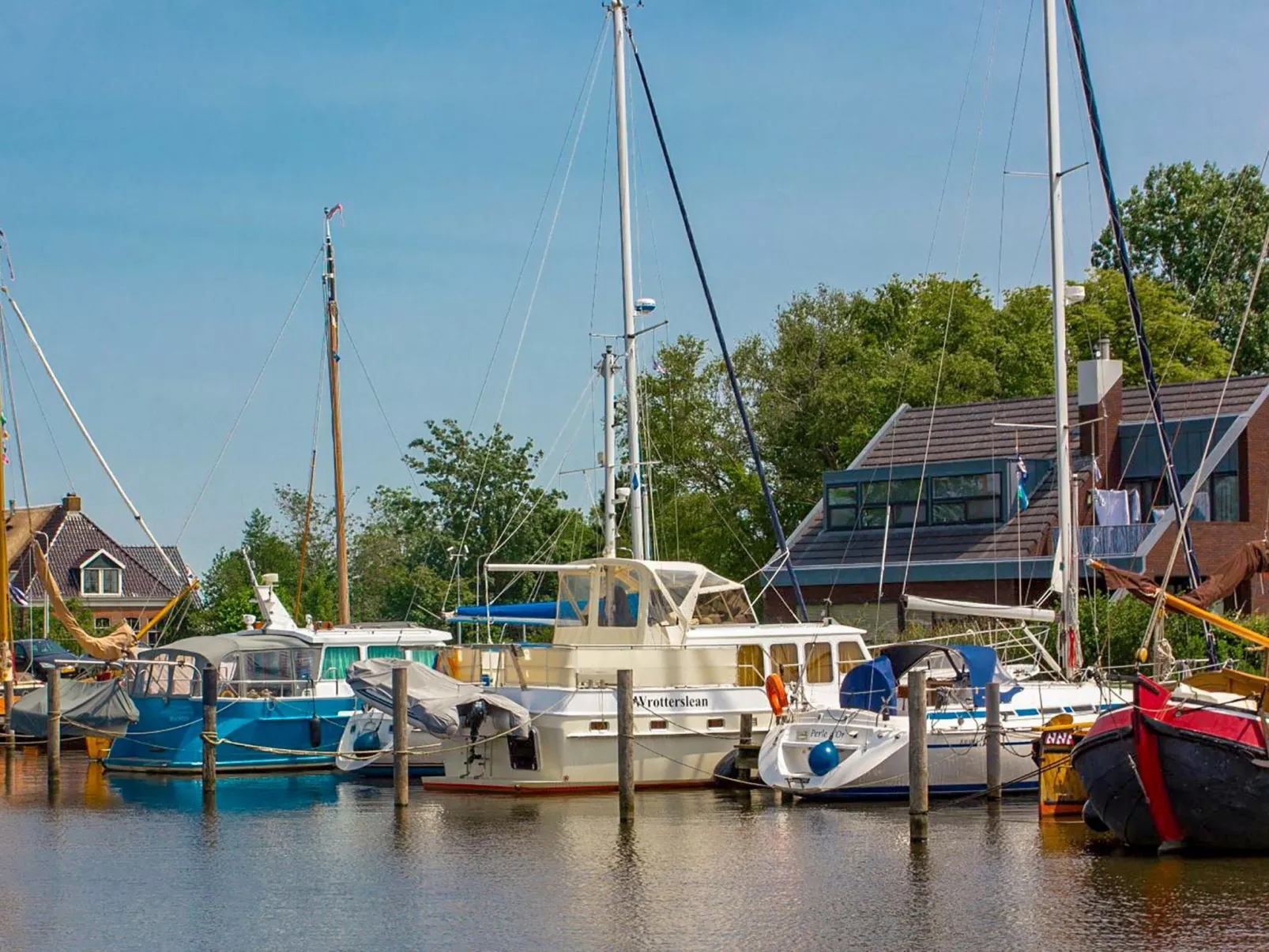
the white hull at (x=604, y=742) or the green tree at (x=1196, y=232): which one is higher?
the green tree at (x=1196, y=232)

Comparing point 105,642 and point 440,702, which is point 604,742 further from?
point 105,642

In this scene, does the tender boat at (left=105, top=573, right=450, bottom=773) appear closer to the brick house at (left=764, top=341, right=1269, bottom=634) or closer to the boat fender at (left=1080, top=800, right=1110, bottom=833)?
the brick house at (left=764, top=341, right=1269, bottom=634)

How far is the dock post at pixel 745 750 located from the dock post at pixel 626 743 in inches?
161

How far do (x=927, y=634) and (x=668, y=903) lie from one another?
67.6 ft

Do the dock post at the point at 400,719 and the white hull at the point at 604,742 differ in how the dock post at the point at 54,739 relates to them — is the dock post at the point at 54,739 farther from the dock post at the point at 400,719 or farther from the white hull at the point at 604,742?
the dock post at the point at 400,719

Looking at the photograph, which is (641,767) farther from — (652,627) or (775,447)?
(775,447)

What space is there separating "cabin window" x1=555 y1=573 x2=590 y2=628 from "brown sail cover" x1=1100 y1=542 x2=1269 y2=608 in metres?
9.95

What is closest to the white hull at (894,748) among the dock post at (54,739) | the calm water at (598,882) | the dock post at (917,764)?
the calm water at (598,882)

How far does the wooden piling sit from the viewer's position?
28.8m

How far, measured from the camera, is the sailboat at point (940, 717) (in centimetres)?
2673

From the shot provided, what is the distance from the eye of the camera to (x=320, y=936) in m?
18.1

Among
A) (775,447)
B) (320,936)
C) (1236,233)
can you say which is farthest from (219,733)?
(1236,233)

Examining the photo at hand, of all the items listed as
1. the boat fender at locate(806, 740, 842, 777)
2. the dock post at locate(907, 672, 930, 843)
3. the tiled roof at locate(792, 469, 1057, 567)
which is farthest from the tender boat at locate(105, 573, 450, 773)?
the dock post at locate(907, 672, 930, 843)

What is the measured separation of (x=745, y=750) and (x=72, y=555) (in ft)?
200
